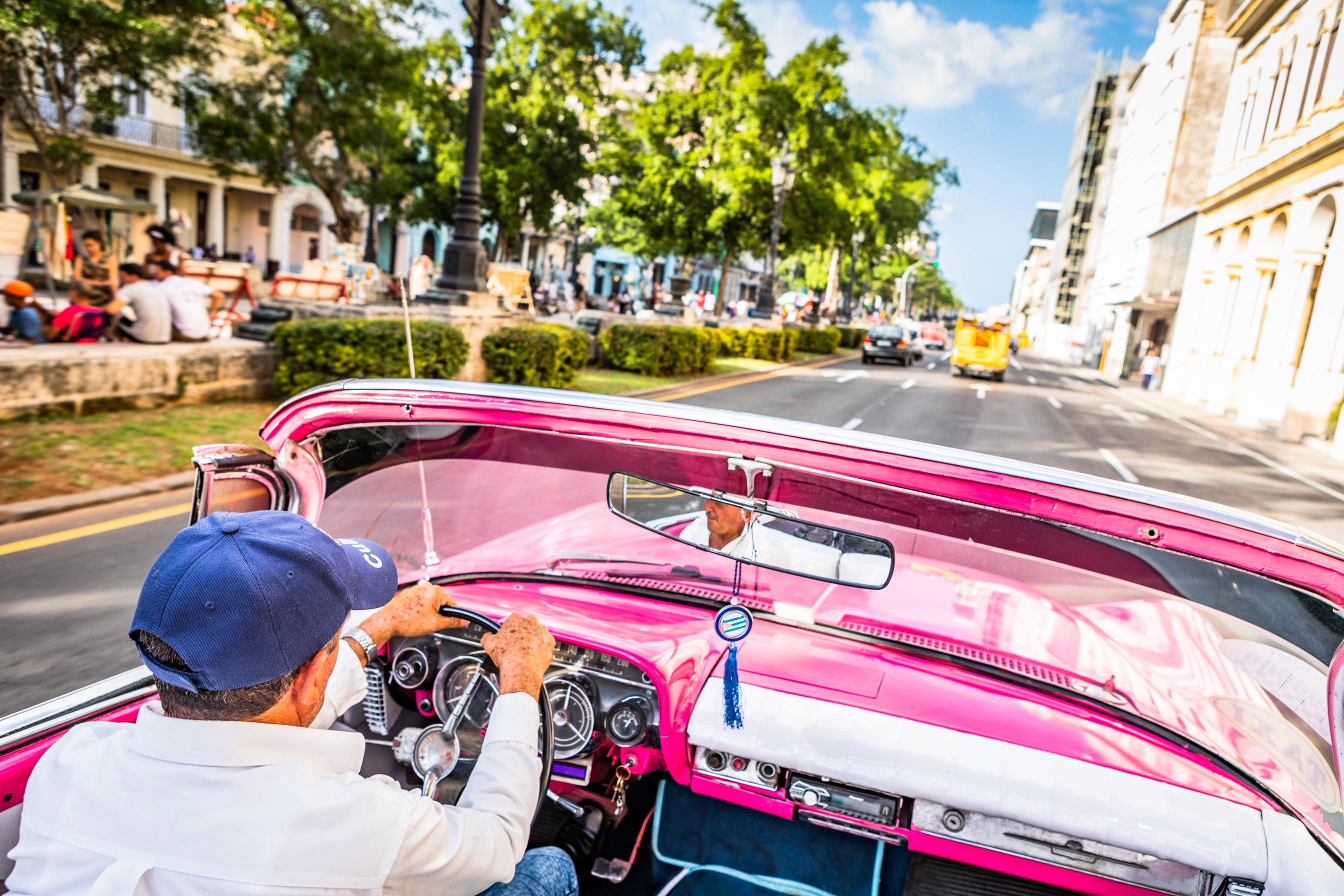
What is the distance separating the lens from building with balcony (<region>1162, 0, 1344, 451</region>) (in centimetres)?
1872

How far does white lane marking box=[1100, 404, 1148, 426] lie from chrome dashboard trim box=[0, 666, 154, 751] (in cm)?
2040

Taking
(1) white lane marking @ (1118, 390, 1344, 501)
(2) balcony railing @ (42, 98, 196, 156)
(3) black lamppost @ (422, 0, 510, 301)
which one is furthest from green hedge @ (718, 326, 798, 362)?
(2) balcony railing @ (42, 98, 196, 156)

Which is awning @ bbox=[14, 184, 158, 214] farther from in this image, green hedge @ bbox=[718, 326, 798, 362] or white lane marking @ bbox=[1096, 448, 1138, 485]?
white lane marking @ bbox=[1096, 448, 1138, 485]

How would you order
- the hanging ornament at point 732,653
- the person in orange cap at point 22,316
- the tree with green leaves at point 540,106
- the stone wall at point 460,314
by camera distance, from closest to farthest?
1. the hanging ornament at point 732,653
2. the person in orange cap at point 22,316
3. the stone wall at point 460,314
4. the tree with green leaves at point 540,106

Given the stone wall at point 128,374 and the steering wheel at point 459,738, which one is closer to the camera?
the steering wheel at point 459,738

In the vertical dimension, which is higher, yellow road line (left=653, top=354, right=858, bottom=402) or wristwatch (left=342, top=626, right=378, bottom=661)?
wristwatch (left=342, top=626, right=378, bottom=661)

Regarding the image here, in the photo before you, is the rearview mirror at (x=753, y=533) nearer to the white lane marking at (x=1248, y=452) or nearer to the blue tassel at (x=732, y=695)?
the blue tassel at (x=732, y=695)

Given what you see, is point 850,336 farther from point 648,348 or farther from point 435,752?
point 435,752

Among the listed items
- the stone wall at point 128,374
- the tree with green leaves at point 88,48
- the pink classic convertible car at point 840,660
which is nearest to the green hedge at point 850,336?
the tree with green leaves at point 88,48

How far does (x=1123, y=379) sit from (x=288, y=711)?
148ft

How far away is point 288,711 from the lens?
1339 mm

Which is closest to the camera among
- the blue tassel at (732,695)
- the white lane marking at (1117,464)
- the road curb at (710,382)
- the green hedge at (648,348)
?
the blue tassel at (732,695)

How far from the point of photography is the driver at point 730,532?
2082mm

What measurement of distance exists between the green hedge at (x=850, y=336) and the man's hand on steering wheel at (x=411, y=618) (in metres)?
35.6
